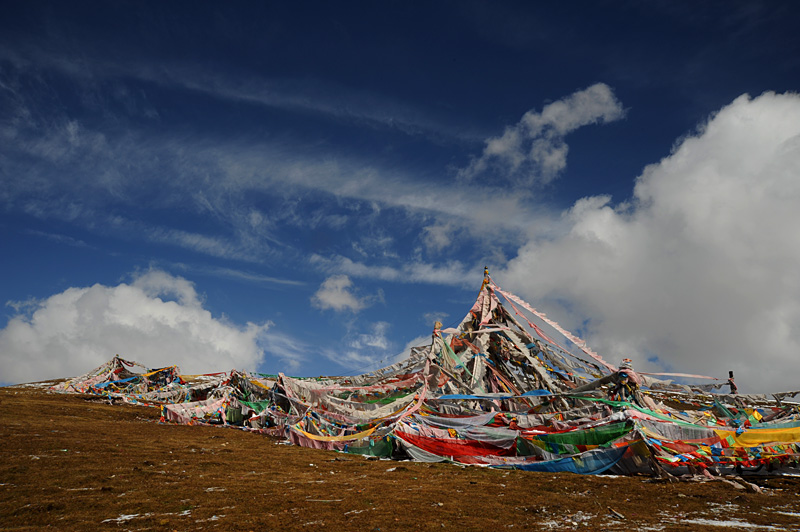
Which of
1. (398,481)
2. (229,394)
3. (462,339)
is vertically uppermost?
(462,339)

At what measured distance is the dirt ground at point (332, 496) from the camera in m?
7.88

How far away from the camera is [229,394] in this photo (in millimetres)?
33438

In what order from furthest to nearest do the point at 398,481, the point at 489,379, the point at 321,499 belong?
the point at 489,379 → the point at 398,481 → the point at 321,499

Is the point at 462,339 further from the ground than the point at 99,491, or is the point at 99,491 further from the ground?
the point at 462,339

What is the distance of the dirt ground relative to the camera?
7.88 m

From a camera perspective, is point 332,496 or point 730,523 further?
point 332,496

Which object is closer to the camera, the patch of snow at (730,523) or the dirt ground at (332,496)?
the patch of snow at (730,523)

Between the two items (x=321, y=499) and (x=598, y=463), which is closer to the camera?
(x=321, y=499)

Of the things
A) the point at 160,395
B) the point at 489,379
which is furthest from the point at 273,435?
the point at 160,395

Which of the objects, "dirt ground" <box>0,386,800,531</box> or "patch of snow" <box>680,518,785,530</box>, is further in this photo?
"dirt ground" <box>0,386,800,531</box>

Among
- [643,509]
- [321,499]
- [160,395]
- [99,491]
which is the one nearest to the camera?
[643,509]

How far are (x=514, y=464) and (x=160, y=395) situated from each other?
38.1 meters

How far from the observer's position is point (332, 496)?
10.1 meters

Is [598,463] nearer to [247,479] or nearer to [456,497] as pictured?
[456,497]
